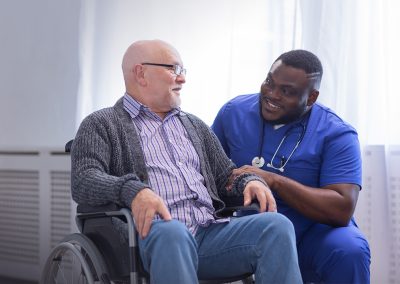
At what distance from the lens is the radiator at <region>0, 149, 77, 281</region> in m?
3.19

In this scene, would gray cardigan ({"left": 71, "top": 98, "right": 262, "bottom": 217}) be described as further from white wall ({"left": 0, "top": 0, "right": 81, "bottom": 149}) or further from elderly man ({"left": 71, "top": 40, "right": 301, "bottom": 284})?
white wall ({"left": 0, "top": 0, "right": 81, "bottom": 149})

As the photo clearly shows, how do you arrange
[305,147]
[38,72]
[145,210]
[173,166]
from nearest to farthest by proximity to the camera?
1. [145,210]
2. [173,166]
3. [305,147]
4. [38,72]

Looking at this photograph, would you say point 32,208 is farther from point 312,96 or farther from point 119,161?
point 312,96

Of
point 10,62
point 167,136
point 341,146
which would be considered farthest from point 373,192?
point 10,62

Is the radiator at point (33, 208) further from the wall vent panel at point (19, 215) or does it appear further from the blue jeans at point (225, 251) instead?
the blue jeans at point (225, 251)

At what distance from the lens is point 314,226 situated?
7.32 feet

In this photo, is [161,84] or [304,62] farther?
[304,62]

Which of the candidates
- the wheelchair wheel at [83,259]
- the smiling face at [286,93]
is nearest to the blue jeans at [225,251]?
the wheelchair wheel at [83,259]

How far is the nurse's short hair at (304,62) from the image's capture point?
7.55ft

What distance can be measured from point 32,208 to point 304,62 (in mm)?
1779

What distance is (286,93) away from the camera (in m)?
2.29

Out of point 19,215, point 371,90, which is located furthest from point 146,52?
point 19,215

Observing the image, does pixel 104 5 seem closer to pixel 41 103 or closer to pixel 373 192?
pixel 41 103

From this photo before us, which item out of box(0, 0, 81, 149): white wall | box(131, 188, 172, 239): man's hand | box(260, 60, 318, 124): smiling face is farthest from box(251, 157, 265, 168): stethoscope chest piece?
box(0, 0, 81, 149): white wall
